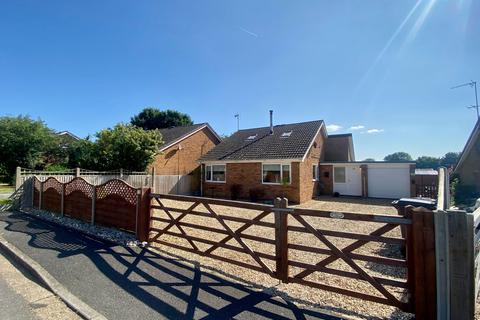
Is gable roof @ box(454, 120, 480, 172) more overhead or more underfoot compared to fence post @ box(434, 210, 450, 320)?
more overhead

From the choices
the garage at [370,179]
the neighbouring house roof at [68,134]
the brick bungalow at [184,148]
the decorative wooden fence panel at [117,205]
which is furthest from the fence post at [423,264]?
the neighbouring house roof at [68,134]

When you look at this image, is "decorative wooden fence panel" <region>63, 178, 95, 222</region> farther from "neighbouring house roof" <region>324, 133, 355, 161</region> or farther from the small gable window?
"neighbouring house roof" <region>324, 133, 355, 161</region>

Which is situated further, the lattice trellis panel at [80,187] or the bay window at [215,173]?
the bay window at [215,173]

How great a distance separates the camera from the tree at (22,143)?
21.0 m

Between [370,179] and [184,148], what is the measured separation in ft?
49.2

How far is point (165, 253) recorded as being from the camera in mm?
5855

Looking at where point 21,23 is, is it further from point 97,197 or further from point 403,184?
point 403,184

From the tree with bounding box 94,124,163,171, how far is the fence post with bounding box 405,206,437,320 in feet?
51.2

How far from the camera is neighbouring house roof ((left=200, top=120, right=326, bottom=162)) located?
55.2ft

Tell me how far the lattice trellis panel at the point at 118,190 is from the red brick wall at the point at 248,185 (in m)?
10.5

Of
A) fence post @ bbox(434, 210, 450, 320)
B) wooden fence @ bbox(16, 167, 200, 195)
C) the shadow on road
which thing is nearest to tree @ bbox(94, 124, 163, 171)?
wooden fence @ bbox(16, 167, 200, 195)

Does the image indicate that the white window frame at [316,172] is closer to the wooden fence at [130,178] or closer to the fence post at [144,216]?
the wooden fence at [130,178]

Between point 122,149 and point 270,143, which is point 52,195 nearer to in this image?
point 122,149

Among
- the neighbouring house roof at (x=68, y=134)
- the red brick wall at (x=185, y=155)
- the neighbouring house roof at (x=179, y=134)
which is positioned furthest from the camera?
the neighbouring house roof at (x=68, y=134)
